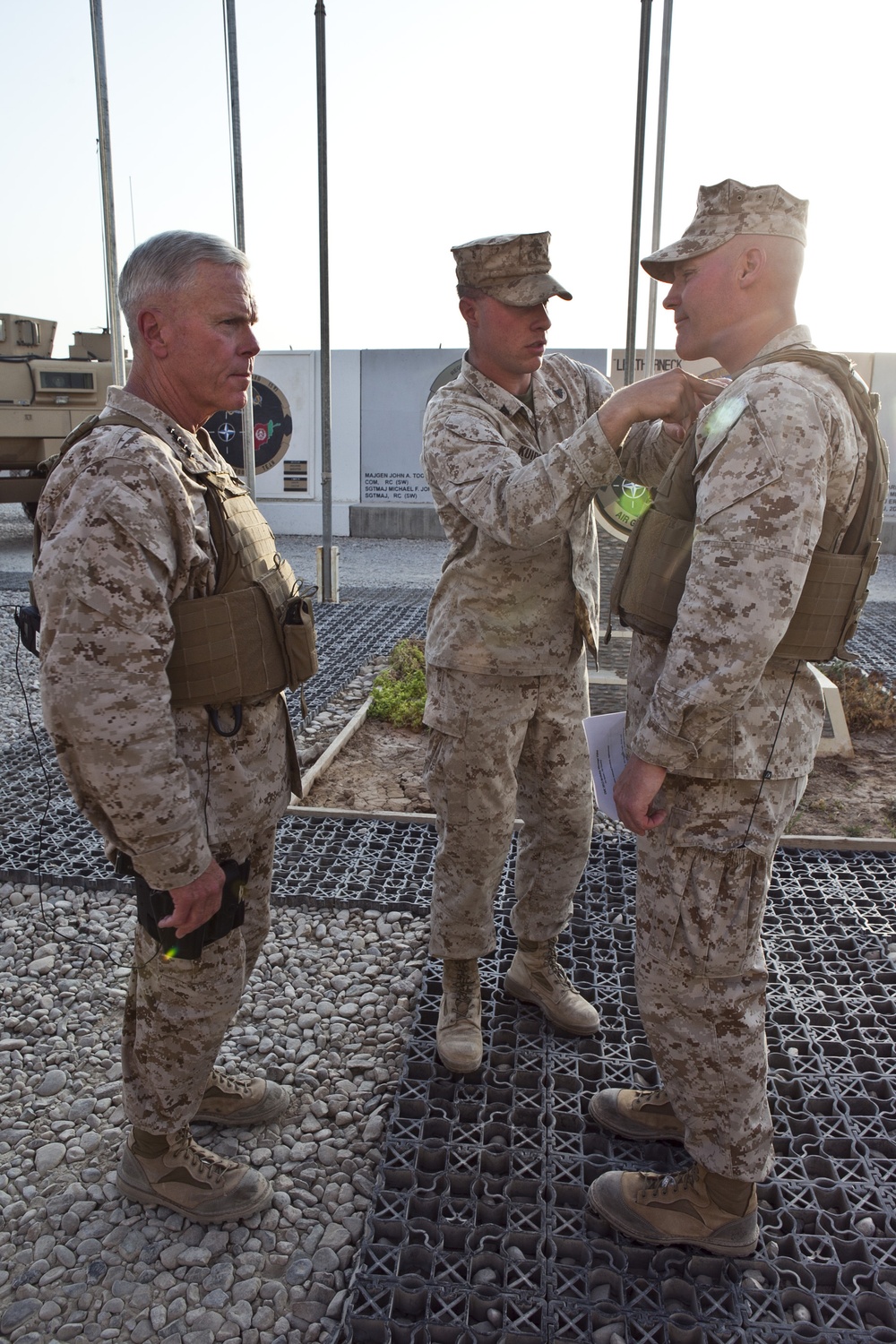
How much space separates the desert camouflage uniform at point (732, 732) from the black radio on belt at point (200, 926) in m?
0.94

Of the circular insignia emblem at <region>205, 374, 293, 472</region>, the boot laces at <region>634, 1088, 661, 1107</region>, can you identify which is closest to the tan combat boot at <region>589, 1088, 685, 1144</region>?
the boot laces at <region>634, 1088, 661, 1107</region>

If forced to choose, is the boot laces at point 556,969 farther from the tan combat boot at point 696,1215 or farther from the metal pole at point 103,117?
the metal pole at point 103,117

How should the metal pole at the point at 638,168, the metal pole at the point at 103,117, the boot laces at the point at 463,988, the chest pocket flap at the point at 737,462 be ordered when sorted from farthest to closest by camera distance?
the metal pole at the point at 103,117 < the metal pole at the point at 638,168 < the boot laces at the point at 463,988 < the chest pocket flap at the point at 737,462

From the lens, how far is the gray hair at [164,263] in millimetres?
1989

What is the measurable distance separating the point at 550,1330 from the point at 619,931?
5.62ft

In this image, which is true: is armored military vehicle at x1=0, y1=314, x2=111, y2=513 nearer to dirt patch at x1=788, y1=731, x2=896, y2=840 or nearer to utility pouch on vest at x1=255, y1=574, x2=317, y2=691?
dirt patch at x1=788, y1=731, x2=896, y2=840

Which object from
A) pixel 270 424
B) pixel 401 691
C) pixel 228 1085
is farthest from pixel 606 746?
pixel 270 424

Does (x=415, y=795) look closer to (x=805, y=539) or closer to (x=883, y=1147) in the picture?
(x=883, y=1147)

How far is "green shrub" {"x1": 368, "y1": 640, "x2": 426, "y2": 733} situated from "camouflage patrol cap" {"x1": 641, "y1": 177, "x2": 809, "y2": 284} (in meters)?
3.86


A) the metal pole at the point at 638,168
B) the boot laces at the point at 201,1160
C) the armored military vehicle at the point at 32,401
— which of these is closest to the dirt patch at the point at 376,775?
the boot laces at the point at 201,1160

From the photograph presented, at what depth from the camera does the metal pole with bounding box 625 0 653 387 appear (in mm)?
4867

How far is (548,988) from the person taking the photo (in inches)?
120

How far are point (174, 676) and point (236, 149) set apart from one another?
464 centimetres

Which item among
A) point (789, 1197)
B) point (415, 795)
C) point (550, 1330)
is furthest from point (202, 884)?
point (415, 795)
